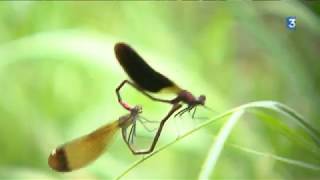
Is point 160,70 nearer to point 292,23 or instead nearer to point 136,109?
point 136,109

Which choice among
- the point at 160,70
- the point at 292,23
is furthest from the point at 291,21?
the point at 160,70

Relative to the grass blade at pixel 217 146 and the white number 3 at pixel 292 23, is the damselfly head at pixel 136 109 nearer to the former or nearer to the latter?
the grass blade at pixel 217 146

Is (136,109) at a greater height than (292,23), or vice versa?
(292,23)

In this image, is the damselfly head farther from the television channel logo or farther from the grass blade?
the television channel logo

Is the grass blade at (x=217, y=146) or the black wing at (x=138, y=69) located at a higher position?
the black wing at (x=138, y=69)

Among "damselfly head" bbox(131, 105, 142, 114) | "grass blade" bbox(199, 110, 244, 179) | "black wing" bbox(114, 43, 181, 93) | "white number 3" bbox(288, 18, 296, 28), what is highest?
"white number 3" bbox(288, 18, 296, 28)

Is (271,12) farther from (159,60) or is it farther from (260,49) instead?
(159,60)

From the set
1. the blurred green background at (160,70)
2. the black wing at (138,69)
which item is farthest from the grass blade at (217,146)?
the black wing at (138,69)

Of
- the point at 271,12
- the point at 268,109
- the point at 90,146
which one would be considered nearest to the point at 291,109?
the point at 268,109

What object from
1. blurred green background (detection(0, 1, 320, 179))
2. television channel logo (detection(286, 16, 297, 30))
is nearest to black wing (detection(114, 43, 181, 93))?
blurred green background (detection(0, 1, 320, 179))
